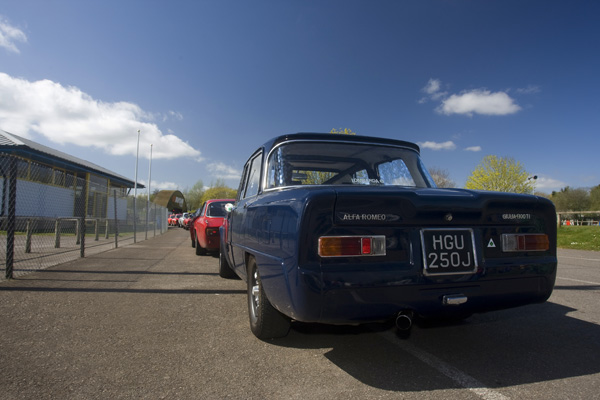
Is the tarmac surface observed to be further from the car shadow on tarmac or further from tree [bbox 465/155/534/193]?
tree [bbox 465/155/534/193]

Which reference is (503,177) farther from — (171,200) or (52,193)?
(171,200)

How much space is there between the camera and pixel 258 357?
276 cm

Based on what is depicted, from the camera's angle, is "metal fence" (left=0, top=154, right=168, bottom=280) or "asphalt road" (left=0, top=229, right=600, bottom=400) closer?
"asphalt road" (left=0, top=229, right=600, bottom=400)

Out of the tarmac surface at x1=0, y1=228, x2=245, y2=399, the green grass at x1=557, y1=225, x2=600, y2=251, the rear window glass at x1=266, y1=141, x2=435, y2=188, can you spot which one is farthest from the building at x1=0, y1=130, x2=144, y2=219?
the green grass at x1=557, y1=225, x2=600, y2=251

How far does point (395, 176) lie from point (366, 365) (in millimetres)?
1848

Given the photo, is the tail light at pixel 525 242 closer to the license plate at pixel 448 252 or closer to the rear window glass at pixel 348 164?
the license plate at pixel 448 252

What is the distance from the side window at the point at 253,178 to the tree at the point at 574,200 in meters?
63.1

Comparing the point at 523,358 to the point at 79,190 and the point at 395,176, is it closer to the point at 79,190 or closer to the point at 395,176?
the point at 395,176

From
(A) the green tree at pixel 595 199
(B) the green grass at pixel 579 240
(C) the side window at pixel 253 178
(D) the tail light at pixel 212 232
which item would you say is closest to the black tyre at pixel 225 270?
(C) the side window at pixel 253 178

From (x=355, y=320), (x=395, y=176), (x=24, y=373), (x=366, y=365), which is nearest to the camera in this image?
(x=355, y=320)

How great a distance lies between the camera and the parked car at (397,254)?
219cm

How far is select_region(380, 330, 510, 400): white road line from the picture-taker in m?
2.15

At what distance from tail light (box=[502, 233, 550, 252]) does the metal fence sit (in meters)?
6.33

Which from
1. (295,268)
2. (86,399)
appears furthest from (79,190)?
(295,268)
